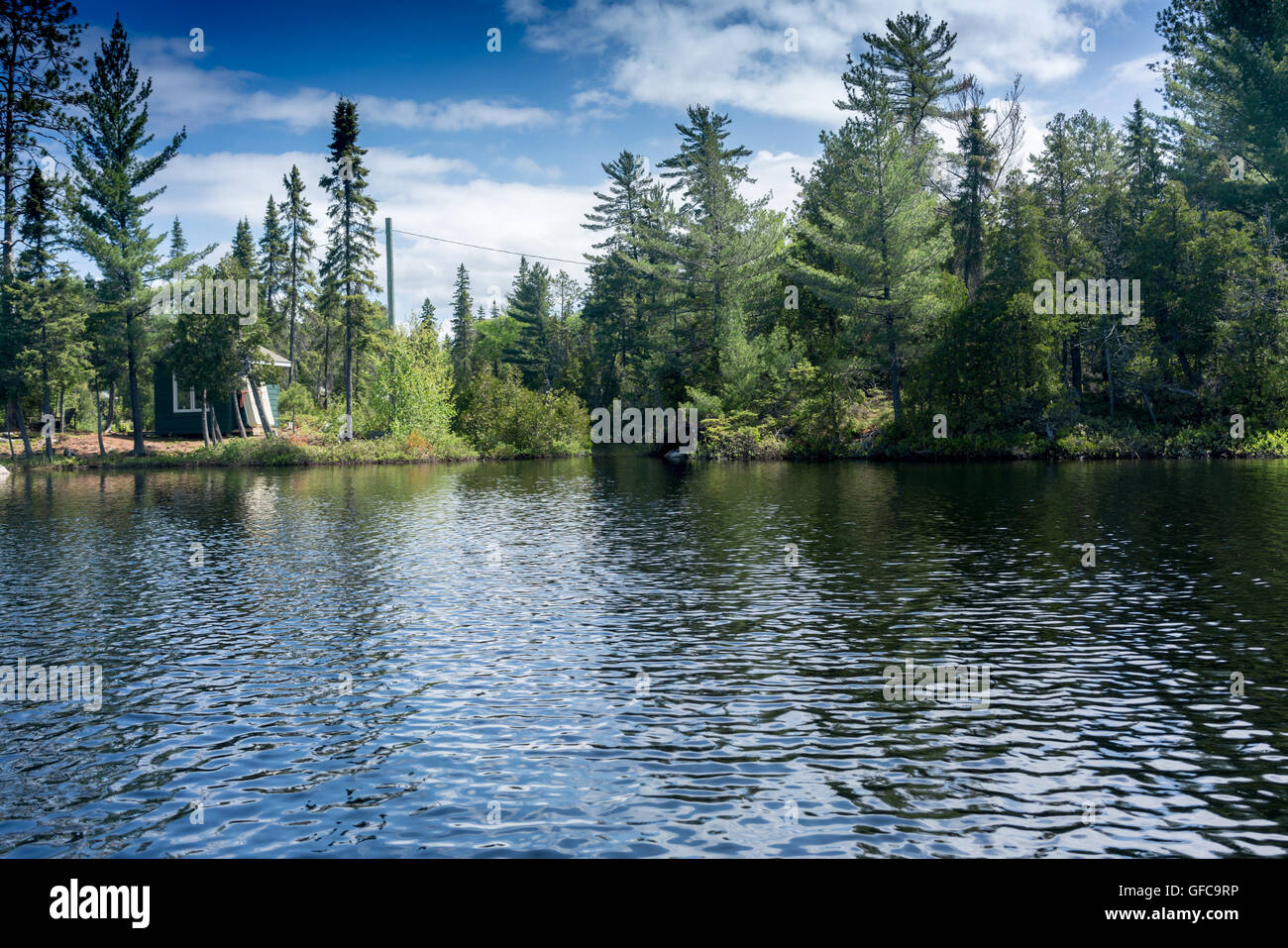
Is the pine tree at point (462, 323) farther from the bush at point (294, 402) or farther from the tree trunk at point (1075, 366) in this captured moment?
the tree trunk at point (1075, 366)

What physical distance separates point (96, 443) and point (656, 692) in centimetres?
7134

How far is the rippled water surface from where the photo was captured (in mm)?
7836

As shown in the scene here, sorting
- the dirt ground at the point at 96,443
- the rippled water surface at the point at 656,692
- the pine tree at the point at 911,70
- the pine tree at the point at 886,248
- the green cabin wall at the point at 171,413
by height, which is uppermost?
the pine tree at the point at 911,70

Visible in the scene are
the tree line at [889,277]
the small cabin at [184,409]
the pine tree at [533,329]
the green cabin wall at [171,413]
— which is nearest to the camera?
the tree line at [889,277]

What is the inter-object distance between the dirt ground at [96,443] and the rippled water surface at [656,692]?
45.0 meters

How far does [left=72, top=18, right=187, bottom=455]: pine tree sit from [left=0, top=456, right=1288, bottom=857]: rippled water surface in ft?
142

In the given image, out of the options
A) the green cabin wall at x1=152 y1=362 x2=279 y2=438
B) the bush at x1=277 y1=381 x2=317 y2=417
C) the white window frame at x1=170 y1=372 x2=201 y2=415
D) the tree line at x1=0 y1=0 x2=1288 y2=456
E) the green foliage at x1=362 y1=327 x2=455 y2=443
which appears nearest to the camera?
the tree line at x1=0 y1=0 x2=1288 y2=456

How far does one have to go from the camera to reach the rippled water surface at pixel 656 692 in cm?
784

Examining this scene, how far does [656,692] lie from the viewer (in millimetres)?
11703

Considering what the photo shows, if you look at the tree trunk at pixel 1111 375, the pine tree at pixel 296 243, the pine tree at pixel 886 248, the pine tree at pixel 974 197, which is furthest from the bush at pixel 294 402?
the tree trunk at pixel 1111 375

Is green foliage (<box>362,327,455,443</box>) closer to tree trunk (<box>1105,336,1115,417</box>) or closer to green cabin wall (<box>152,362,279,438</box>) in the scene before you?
Answer: green cabin wall (<box>152,362,279,438</box>)

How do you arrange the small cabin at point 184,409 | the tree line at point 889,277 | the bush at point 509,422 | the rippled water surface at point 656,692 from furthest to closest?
the bush at point 509,422
the small cabin at point 184,409
the tree line at point 889,277
the rippled water surface at point 656,692

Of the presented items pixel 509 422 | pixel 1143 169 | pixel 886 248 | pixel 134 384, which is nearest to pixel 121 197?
pixel 134 384

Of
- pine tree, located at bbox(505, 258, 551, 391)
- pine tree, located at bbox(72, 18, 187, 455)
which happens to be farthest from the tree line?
pine tree, located at bbox(505, 258, 551, 391)
